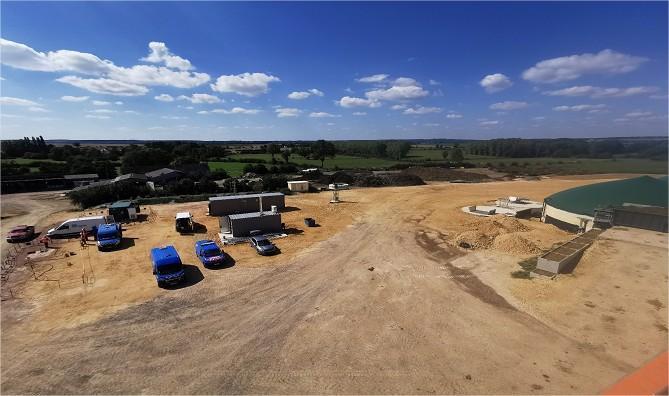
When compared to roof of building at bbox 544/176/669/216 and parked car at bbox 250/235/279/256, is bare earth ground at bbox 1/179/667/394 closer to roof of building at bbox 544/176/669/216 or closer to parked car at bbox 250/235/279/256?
parked car at bbox 250/235/279/256

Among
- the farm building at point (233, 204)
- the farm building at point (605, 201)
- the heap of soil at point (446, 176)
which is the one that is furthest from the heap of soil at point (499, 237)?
the heap of soil at point (446, 176)

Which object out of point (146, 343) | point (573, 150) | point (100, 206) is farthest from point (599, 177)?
point (100, 206)

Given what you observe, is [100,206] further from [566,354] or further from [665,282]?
[665,282]

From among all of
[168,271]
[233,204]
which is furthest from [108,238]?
[233,204]

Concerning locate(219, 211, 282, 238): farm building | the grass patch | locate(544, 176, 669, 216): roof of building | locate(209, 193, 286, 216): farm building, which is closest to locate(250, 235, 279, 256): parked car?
locate(219, 211, 282, 238): farm building

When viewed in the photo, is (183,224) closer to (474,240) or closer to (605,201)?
(474,240)

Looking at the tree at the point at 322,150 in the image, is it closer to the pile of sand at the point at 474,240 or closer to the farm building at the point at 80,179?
the farm building at the point at 80,179
